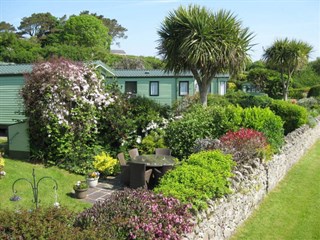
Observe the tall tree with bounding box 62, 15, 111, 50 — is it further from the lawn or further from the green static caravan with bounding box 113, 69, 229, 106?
the lawn

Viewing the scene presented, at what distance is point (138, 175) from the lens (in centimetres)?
833

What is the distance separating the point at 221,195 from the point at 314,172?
6074 mm

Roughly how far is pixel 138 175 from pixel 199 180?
2.85 m

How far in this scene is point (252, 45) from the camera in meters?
15.7

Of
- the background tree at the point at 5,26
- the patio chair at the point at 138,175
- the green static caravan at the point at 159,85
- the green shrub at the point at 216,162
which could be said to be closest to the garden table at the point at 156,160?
the patio chair at the point at 138,175

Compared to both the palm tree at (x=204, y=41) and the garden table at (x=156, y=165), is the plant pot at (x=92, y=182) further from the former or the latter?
the palm tree at (x=204, y=41)

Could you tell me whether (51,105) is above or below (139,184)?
above

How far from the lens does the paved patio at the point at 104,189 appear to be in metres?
8.30

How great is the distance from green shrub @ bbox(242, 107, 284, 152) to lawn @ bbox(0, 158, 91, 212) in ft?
16.7

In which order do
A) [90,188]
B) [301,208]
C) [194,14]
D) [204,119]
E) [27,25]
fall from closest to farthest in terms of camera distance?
1. [301,208]
2. [90,188]
3. [204,119]
4. [194,14]
5. [27,25]

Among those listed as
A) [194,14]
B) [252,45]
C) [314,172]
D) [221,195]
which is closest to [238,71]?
[252,45]

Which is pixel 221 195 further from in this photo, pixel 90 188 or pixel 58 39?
pixel 58 39

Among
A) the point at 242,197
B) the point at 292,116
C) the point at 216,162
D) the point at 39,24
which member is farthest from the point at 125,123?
the point at 39,24

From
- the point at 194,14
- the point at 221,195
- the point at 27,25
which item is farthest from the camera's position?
the point at 27,25
